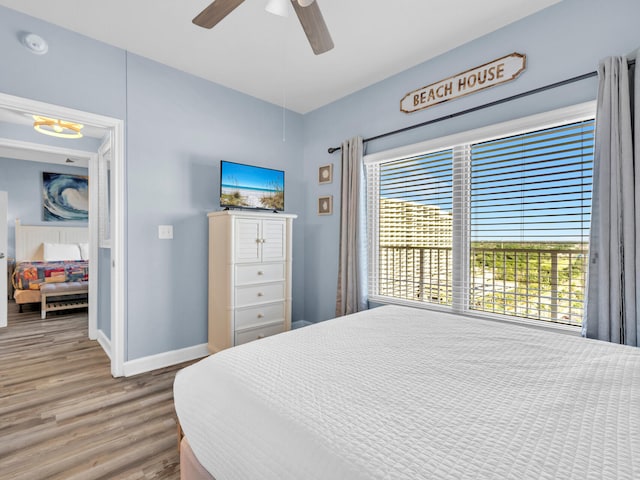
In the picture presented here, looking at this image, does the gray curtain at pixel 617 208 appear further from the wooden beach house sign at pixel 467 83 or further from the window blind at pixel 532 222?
the wooden beach house sign at pixel 467 83

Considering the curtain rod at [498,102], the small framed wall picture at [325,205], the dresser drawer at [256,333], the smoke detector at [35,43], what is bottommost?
the dresser drawer at [256,333]

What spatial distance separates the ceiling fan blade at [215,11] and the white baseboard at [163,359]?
2.53 m

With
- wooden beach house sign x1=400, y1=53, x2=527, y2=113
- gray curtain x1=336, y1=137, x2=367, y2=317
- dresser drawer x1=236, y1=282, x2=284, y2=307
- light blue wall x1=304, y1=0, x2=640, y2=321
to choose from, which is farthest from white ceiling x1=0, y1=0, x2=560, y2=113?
dresser drawer x1=236, y1=282, x2=284, y2=307

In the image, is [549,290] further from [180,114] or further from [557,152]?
[180,114]

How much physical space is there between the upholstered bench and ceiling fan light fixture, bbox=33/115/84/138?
7.43 feet

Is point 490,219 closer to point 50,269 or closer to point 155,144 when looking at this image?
point 155,144

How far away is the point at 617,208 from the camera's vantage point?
5.80 feet

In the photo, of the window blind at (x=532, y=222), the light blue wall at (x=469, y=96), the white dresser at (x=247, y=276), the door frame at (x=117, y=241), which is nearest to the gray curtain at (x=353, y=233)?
the light blue wall at (x=469, y=96)

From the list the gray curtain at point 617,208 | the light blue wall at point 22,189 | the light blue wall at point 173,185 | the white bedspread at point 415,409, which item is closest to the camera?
the white bedspread at point 415,409

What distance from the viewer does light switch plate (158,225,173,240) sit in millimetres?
2811

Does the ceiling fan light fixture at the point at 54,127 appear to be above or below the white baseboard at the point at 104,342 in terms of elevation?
above

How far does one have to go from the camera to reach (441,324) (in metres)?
1.73

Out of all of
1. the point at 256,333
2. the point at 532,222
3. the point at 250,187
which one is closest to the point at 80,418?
the point at 256,333

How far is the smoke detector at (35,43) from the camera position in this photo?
2.17 metres
